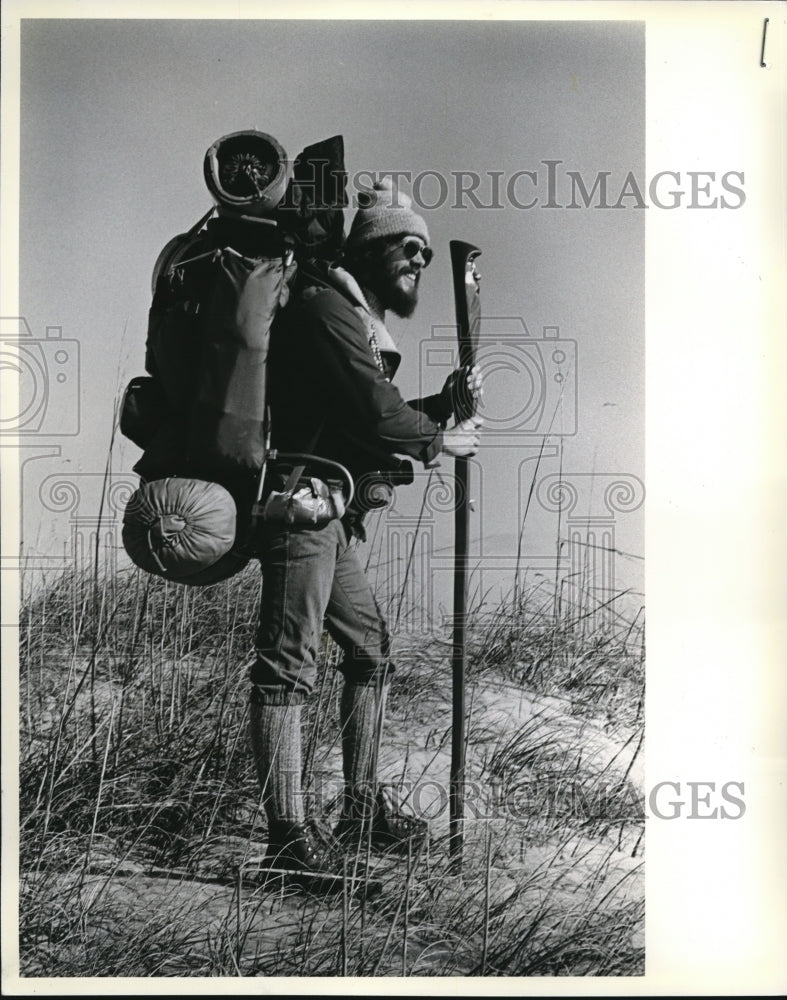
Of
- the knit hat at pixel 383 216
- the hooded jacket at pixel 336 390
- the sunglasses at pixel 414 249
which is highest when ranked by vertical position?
the knit hat at pixel 383 216

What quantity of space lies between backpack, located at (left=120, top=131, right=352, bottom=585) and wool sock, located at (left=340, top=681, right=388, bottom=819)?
0.58m

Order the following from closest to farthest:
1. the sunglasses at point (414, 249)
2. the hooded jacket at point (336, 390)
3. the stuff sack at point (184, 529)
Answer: the stuff sack at point (184, 529) → the hooded jacket at point (336, 390) → the sunglasses at point (414, 249)

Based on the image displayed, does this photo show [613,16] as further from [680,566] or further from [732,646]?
[732,646]

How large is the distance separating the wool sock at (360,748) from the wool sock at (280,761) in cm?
15

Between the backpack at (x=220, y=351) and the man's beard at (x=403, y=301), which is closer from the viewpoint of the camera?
the backpack at (x=220, y=351)

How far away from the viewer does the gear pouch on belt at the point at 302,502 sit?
3.62m

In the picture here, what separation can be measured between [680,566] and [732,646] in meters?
0.30

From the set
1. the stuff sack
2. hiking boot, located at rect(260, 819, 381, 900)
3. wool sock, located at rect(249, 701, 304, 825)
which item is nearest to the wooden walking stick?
hiking boot, located at rect(260, 819, 381, 900)

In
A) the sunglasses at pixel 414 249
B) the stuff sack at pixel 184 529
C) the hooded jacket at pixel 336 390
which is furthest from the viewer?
the sunglasses at pixel 414 249

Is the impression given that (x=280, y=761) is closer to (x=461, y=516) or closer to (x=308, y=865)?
(x=308, y=865)

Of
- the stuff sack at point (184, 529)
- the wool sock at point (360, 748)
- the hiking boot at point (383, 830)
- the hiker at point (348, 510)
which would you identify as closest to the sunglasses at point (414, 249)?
the hiker at point (348, 510)

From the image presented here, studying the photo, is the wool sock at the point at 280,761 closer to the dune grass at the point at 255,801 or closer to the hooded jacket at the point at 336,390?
the dune grass at the point at 255,801

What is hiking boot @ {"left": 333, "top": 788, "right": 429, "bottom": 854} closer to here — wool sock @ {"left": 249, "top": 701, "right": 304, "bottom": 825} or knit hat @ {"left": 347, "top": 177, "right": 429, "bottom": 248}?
wool sock @ {"left": 249, "top": 701, "right": 304, "bottom": 825}

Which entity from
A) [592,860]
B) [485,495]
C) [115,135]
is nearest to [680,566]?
[485,495]
